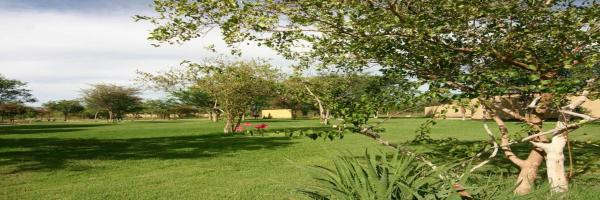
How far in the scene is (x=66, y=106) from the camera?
118000mm

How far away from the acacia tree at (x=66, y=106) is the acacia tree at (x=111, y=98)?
81.5 feet

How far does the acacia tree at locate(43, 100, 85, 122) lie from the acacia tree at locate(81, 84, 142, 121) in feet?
Answer: 81.5

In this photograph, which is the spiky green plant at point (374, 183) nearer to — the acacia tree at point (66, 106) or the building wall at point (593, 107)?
the building wall at point (593, 107)

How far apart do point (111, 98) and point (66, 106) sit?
31727 mm

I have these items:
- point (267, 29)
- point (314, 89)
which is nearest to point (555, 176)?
point (314, 89)

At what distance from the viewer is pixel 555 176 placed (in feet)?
22.4

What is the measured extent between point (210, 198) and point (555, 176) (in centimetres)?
626

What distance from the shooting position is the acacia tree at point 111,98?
3762 inches

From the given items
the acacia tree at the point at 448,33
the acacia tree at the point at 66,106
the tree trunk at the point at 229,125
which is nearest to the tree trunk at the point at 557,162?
the acacia tree at the point at 448,33

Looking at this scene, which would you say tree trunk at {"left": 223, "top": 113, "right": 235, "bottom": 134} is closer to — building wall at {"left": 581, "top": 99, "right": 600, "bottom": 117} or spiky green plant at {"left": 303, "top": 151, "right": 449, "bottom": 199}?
spiky green plant at {"left": 303, "top": 151, "right": 449, "bottom": 199}

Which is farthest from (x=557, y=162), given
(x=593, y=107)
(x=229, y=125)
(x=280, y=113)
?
(x=280, y=113)

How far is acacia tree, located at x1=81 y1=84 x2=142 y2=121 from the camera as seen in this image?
95.6 m

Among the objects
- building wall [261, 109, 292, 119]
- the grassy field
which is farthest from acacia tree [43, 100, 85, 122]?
the grassy field

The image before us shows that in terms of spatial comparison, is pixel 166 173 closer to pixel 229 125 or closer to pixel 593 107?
pixel 229 125
